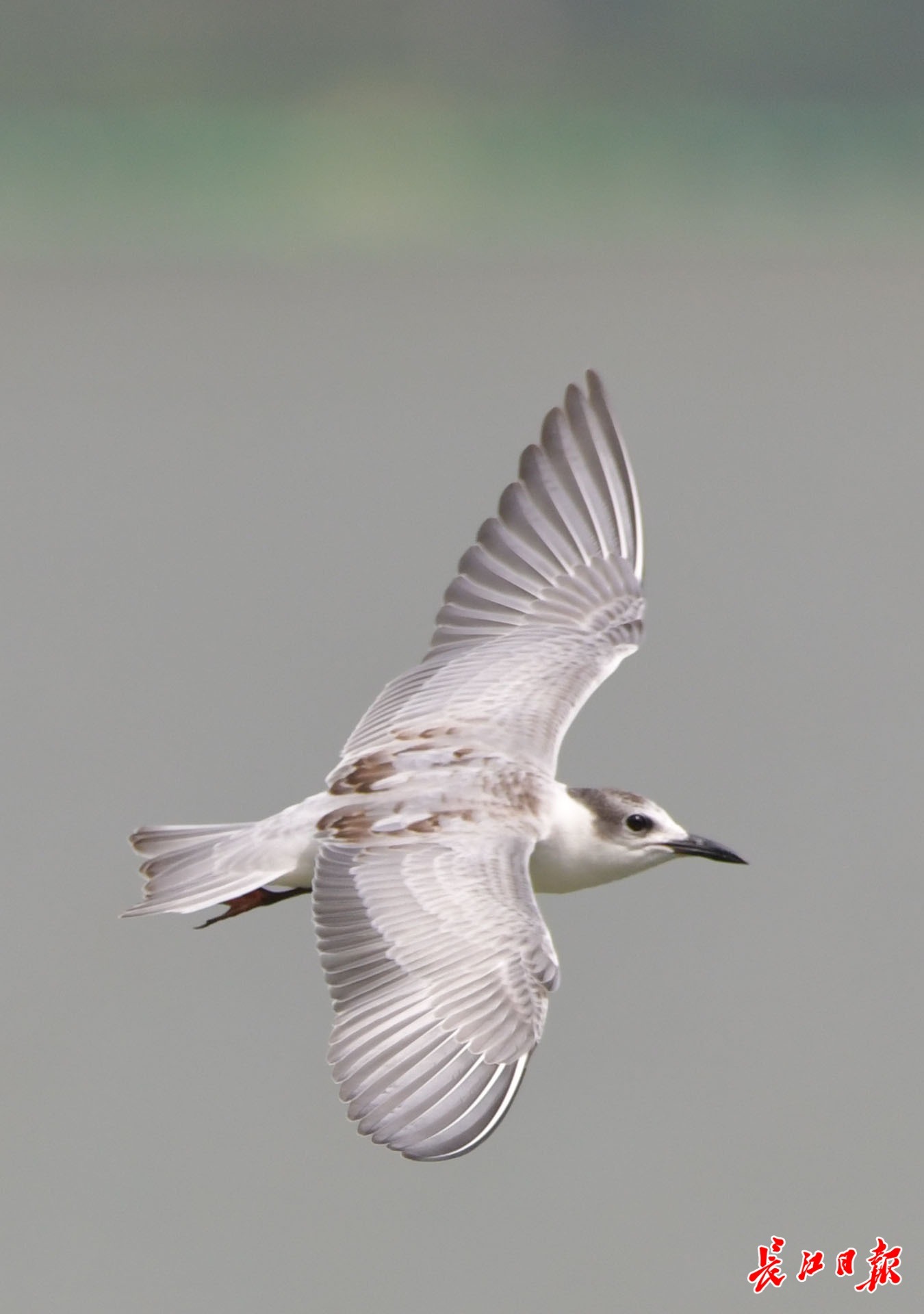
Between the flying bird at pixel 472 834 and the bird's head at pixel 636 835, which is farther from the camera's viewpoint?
the bird's head at pixel 636 835

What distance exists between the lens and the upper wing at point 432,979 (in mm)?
5191

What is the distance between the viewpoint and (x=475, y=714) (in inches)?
259

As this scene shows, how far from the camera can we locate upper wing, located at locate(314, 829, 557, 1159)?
5.19 m

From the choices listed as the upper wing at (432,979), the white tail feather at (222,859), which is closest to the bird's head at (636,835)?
the upper wing at (432,979)

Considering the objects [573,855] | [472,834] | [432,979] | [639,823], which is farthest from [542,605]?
[432,979]

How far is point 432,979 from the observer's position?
18.0 ft

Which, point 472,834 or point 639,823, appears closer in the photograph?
point 472,834

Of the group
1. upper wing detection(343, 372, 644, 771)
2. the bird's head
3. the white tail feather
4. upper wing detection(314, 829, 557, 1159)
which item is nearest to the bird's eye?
the bird's head

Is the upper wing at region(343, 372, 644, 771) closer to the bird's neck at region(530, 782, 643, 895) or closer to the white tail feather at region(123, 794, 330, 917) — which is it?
the bird's neck at region(530, 782, 643, 895)

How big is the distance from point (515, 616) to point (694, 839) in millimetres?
984

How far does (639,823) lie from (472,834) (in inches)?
27.1

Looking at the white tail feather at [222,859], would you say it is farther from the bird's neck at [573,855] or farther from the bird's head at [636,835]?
the bird's head at [636,835]

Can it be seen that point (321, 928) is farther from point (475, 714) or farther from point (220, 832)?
point (475, 714)

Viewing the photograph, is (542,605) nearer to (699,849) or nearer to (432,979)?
(699,849)
